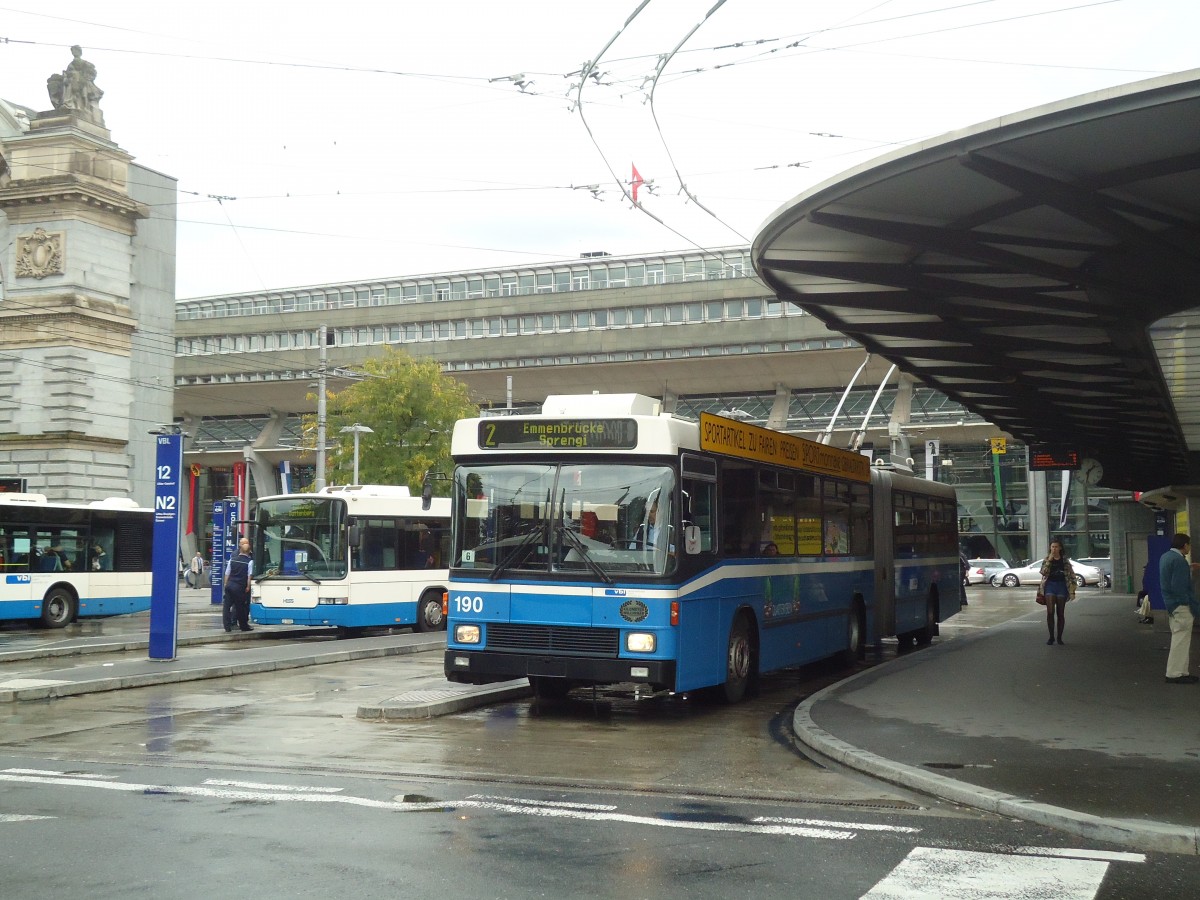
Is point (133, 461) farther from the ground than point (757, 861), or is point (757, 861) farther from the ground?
point (133, 461)

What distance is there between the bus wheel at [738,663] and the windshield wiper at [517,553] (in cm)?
241

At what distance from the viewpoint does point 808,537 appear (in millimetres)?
16047

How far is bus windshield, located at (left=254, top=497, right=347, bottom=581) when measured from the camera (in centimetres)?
2433

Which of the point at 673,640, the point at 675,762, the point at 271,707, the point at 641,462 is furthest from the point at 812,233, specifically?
the point at 271,707

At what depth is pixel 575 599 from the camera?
40.5ft

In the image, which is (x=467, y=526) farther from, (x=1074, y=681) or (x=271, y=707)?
(x=1074, y=681)

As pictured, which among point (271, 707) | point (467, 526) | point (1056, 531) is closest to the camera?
point (467, 526)

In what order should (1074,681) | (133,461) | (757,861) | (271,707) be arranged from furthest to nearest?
(133,461) → (1074,681) → (271,707) → (757,861)

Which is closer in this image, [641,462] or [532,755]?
[532,755]

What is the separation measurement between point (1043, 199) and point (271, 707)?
365 inches

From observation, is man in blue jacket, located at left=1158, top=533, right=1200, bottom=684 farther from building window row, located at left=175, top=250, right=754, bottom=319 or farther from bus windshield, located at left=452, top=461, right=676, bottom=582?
building window row, located at left=175, top=250, right=754, bottom=319

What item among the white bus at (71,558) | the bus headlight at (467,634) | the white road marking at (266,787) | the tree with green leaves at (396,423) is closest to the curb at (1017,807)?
the bus headlight at (467,634)

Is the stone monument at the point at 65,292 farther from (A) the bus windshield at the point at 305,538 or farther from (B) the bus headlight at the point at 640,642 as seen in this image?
(B) the bus headlight at the point at 640,642

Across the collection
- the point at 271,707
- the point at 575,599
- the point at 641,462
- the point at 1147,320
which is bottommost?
the point at 271,707
